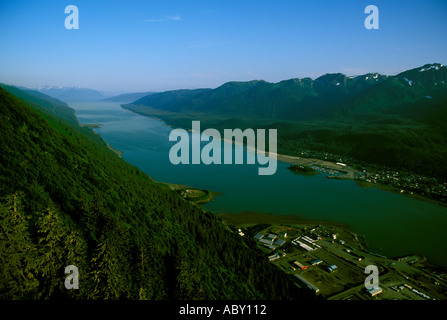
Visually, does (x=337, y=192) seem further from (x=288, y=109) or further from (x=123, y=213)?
(x=288, y=109)

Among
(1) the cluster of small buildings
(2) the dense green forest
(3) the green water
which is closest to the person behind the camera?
(2) the dense green forest

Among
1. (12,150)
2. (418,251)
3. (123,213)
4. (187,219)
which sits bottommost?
(418,251)

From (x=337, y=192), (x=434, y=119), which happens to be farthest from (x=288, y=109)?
(x=337, y=192)

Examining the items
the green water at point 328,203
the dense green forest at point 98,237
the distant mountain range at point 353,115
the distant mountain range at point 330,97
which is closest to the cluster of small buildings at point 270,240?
the dense green forest at point 98,237

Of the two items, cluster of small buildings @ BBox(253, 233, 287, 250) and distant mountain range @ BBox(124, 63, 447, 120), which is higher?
distant mountain range @ BBox(124, 63, 447, 120)

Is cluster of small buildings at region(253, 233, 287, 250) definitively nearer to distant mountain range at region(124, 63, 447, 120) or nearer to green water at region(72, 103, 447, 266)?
green water at region(72, 103, 447, 266)

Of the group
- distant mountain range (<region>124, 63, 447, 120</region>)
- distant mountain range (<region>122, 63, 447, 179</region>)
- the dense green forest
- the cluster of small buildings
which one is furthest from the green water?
distant mountain range (<region>124, 63, 447, 120</region>)

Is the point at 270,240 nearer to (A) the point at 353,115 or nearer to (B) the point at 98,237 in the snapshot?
(B) the point at 98,237
